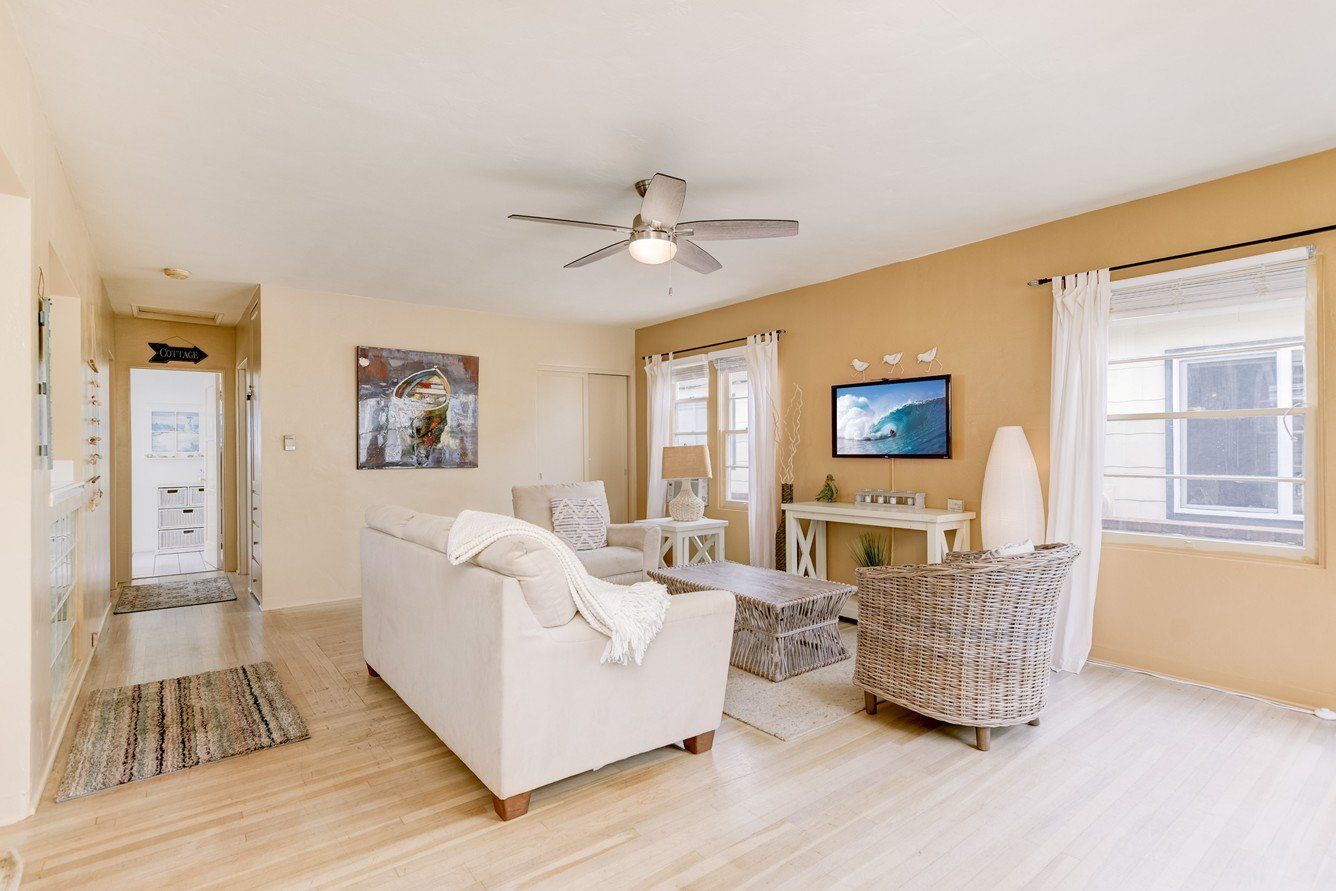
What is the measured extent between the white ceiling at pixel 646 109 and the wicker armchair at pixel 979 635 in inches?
69.7

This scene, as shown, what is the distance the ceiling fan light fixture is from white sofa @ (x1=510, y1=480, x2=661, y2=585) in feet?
7.55

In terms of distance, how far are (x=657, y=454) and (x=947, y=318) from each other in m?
3.20

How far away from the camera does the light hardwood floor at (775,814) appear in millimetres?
1931

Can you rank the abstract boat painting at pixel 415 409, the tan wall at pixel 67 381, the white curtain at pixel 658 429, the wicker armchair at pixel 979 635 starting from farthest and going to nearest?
the white curtain at pixel 658 429, the abstract boat painting at pixel 415 409, the tan wall at pixel 67 381, the wicker armchair at pixel 979 635

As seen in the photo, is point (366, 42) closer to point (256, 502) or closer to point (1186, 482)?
point (1186, 482)

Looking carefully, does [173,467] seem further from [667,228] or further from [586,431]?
[667,228]

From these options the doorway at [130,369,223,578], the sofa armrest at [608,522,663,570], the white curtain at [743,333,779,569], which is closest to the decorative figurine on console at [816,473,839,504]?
the white curtain at [743,333,779,569]

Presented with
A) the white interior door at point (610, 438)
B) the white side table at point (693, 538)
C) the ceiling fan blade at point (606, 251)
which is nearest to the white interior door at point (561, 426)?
the white interior door at point (610, 438)

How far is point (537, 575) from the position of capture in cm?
215

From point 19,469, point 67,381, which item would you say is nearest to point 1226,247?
point 19,469

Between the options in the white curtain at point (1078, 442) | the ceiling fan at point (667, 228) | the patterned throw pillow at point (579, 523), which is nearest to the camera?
the ceiling fan at point (667, 228)

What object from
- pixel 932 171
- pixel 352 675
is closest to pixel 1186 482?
pixel 932 171

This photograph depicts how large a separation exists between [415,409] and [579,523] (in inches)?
80.1

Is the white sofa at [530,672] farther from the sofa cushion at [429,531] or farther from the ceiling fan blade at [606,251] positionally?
the ceiling fan blade at [606,251]
